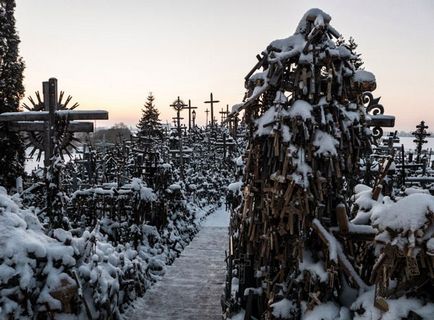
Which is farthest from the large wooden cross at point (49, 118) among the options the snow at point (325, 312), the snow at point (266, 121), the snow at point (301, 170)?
the snow at point (325, 312)

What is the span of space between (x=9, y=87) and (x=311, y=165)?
18084 mm

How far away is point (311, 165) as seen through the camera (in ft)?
14.0

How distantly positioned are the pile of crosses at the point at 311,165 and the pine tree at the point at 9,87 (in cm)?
1400

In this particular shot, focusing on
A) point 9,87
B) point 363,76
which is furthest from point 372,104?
point 9,87

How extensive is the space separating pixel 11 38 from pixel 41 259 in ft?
57.6

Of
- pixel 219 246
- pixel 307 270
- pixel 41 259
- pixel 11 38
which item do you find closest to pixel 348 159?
pixel 307 270

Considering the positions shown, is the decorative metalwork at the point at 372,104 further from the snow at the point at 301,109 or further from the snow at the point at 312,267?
the snow at the point at 312,267

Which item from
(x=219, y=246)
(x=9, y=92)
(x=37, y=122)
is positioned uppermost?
(x=9, y=92)

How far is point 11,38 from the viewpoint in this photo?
19406 mm

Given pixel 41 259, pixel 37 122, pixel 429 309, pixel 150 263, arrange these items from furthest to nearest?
pixel 150 263 < pixel 37 122 < pixel 41 259 < pixel 429 309

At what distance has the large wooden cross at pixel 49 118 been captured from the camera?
7469mm

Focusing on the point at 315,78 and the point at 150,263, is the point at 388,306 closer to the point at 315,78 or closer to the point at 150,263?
the point at 315,78

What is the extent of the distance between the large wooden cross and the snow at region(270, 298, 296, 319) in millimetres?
4922

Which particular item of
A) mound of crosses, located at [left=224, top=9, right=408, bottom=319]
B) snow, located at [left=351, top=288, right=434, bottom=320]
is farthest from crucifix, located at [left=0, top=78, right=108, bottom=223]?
snow, located at [left=351, top=288, right=434, bottom=320]
